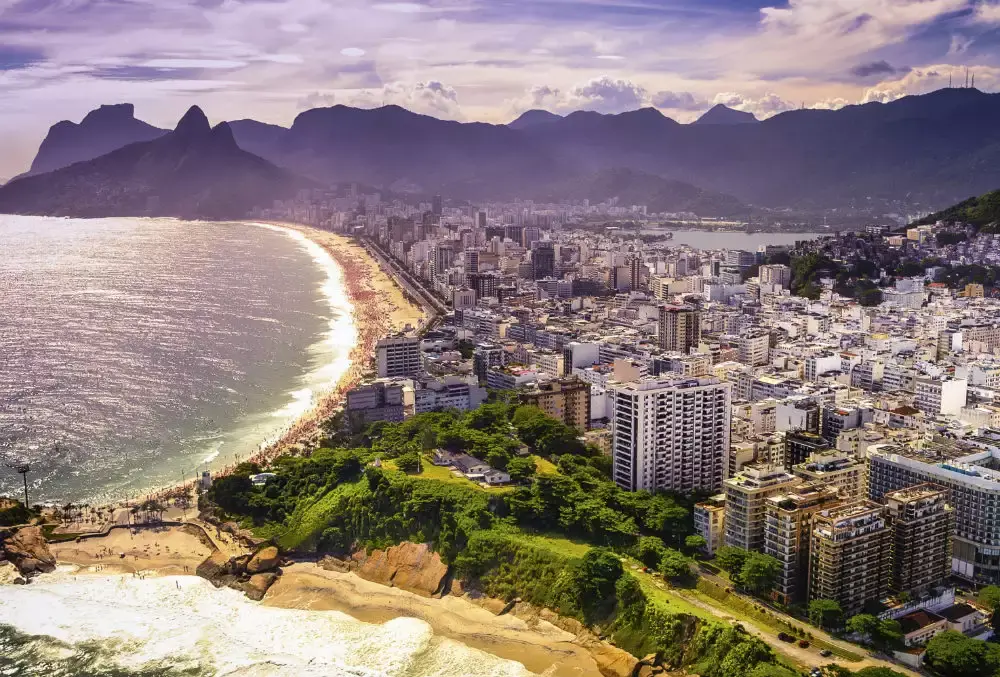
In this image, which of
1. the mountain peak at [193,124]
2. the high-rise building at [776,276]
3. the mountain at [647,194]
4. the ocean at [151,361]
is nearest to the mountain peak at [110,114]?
the mountain peak at [193,124]

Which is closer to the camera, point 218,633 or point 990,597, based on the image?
point 990,597

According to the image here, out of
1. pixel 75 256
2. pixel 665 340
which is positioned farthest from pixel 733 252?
pixel 75 256

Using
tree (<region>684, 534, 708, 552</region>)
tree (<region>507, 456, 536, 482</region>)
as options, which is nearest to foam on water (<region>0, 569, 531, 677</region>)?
tree (<region>684, 534, 708, 552</region>)

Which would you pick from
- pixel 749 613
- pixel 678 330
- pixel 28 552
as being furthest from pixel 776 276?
pixel 28 552

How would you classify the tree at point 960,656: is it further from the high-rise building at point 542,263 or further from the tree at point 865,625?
the high-rise building at point 542,263

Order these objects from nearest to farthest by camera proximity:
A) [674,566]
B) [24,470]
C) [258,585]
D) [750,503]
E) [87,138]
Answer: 1. [674,566]
2. [750,503]
3. [258,585]
4. [24,470]
5. [87,138]

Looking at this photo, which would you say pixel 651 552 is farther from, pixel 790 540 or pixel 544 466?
pixel 544 466

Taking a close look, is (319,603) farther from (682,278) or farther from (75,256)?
(75,256)
